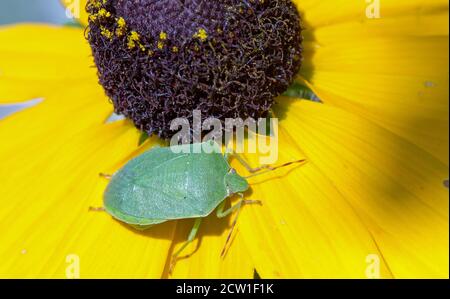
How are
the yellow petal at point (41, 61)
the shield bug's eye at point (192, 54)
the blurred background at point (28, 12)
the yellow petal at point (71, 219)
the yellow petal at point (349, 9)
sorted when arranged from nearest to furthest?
1. the shield bug's eye at point (192, 54)
2. the yellow petal at point (71, 219)
3. the yellow petal at point (349, 9)
4. the yellow petal at point (41, 61)
5. the blurred background at point (28, 12)

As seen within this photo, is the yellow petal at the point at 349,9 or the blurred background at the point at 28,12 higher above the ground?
the blurred background at the point at 28,12

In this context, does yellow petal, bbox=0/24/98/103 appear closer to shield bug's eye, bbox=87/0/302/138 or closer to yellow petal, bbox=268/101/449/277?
shield bug's eye, bbox=87/0/302/138

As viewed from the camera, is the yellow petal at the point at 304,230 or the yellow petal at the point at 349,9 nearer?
the yellow petal at the point at 304,230

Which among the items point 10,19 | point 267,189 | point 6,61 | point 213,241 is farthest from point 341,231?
point 10,19

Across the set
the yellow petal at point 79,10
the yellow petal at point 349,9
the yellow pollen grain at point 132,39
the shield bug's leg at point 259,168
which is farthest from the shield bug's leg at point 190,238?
the yellow petal at point 79,10

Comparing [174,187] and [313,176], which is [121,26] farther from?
[313,176]

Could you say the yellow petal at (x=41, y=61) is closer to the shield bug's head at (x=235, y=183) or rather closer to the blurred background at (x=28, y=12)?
the shield bug's head at (x=235, y=183)

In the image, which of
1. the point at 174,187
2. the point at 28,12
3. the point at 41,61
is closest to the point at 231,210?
the point at 174,187
